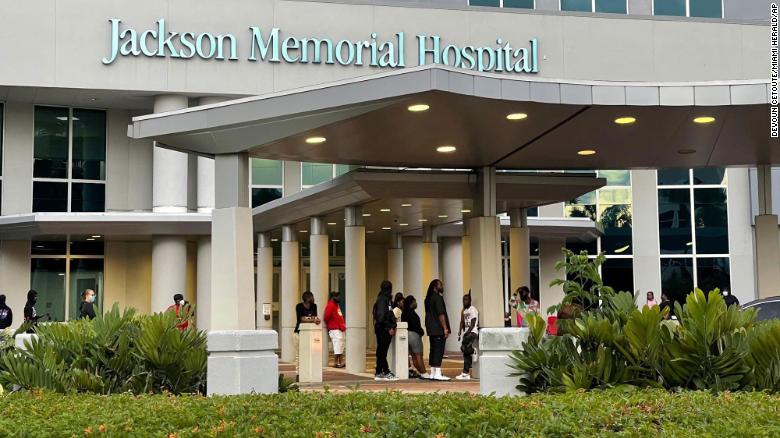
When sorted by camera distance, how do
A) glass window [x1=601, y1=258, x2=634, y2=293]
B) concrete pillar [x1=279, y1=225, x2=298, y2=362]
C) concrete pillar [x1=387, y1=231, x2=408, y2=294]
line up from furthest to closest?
glass window [x1=601, y1=258, x2=634, y2=293]
concrete pillar [x1=387, y1=231, x2=408, y2=294]
concrete pillar [x1=279, y1=225, x2=298, y2=362]

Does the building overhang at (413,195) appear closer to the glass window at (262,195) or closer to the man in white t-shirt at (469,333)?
the man in white t-shirt at (469,333)

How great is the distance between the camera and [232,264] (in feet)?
47.1

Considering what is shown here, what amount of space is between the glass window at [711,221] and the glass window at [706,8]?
7.46 metres

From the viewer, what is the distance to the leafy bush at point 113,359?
11875 mm

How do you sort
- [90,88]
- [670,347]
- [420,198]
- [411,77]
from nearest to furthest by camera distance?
[670,347], [411,77], [420,198], [90,88]

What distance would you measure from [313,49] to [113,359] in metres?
25.9

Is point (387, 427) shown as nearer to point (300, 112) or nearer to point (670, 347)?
point (670, 347)

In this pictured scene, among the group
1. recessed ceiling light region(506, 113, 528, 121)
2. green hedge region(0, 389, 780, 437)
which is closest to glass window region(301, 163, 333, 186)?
recessed ceiling light region(506, 113, 528, 121)

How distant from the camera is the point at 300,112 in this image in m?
14.1

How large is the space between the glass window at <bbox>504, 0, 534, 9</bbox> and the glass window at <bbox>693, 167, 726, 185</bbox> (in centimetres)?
965

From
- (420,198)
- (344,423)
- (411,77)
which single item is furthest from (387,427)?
(420,198)

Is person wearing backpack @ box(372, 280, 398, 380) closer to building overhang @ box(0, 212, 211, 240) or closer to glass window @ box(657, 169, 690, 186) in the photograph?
building overhang @ box(0, 212, 211, 240)

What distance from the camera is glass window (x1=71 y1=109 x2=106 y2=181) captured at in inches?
1447

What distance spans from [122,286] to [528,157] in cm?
2258
